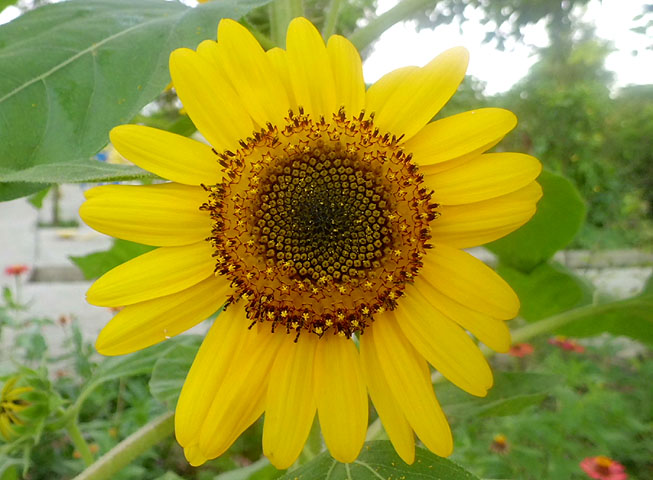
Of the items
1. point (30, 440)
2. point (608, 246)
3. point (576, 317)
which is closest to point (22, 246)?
point (608, 246)

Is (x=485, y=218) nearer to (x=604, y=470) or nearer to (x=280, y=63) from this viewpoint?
(x=280, y=63)

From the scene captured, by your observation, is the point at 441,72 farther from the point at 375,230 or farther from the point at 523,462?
the point at 523,462

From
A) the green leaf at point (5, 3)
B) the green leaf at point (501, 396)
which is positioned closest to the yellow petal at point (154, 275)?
the green leaf at point (501, 396)

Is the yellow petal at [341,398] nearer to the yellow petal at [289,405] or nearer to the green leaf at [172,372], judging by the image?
the yellow petal at [289,405]

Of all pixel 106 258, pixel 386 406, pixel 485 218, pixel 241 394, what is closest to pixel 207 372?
pixel 241 394

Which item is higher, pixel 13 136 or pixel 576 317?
pixel 13 136

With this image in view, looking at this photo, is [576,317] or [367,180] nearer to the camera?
[367,180]
